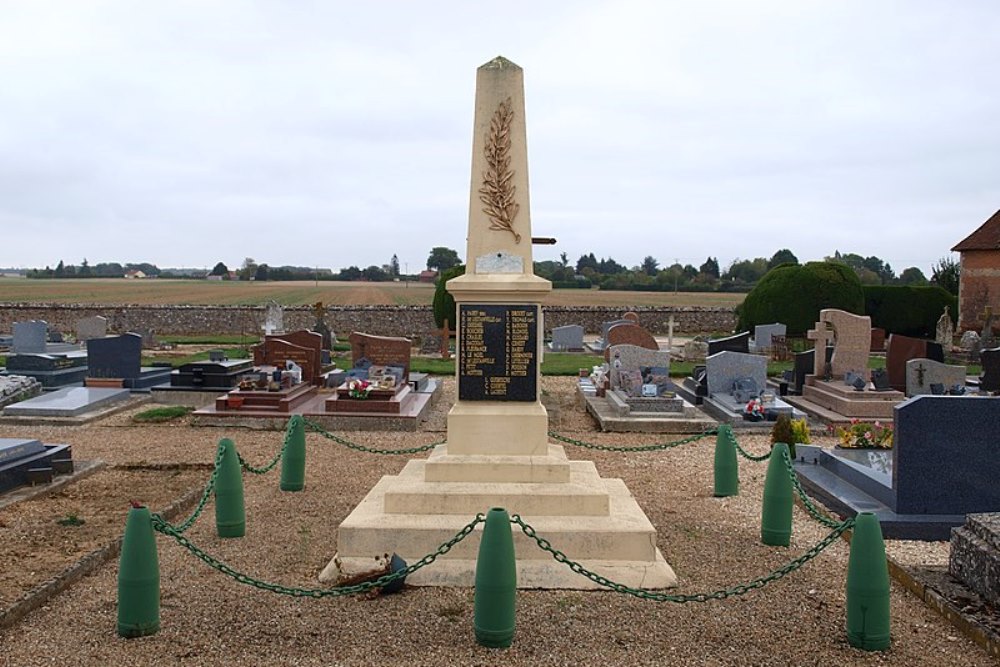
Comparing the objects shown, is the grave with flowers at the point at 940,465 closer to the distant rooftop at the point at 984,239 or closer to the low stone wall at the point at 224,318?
the distant rooftop at the point at 984,239

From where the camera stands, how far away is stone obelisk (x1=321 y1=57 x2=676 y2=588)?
24.1 ft

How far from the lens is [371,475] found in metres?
10.6

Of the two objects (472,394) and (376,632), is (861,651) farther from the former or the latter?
(472,394)

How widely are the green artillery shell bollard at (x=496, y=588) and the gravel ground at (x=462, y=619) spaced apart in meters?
0.12

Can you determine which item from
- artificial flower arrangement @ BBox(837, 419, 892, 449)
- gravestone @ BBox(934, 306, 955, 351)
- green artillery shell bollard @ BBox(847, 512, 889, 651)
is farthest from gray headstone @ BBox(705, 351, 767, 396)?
gravestone @ BBox(934, 306, 955, 351)

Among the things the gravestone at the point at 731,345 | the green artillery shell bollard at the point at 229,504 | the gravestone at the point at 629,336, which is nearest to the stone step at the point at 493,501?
the green artillery shell bollard at the point at 229,504

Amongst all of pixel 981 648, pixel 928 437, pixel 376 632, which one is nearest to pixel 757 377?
pixel 928 437

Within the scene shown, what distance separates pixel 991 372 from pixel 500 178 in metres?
14.0

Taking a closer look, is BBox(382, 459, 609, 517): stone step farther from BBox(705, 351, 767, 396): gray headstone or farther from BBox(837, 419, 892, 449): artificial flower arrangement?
BBox(705, 351, 767, 396): gray headstone

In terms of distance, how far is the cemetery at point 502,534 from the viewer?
18.0ft

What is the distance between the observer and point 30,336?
22.4 m

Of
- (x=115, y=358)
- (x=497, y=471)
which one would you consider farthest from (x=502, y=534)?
(x=115, y=358)

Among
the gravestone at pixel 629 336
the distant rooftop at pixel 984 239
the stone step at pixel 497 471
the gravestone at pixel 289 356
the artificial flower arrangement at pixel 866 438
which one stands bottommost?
the artificial flower arrangement at pixel 866 438

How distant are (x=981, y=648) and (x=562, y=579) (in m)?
3.01
